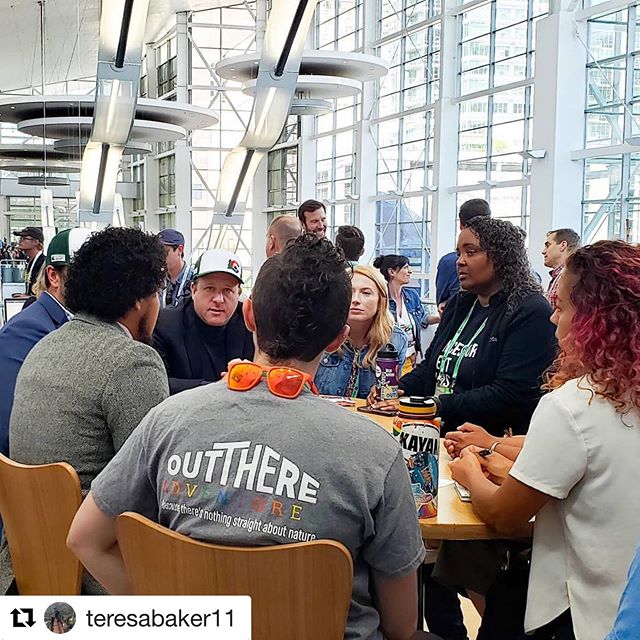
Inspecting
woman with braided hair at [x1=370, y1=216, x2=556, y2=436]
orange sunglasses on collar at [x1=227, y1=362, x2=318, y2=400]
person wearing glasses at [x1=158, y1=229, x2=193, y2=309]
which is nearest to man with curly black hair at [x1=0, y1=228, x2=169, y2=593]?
orange sunglasses on collar at [x1=227, y1=362, x2=318, y2=400]

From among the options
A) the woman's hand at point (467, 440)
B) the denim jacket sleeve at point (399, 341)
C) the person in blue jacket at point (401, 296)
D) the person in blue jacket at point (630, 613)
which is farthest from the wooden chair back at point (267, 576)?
the person in blue jacket at point (401, 296)

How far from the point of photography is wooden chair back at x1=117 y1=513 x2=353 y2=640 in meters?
1.29

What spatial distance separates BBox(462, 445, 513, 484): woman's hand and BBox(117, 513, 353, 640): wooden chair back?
81cm

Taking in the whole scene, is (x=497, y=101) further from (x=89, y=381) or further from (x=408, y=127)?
(x=89, y=381)

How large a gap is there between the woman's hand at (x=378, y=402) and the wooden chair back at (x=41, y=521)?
1236 mm

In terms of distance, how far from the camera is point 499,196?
10117 mm

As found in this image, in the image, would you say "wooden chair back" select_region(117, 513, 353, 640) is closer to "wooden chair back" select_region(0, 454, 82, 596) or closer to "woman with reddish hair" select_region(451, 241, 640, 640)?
"wooden chair back" select_region(0, 454, 82, 596)

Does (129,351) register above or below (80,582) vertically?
above

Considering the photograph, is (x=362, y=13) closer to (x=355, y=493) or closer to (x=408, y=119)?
(x=408, y=119)

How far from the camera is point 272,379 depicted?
56.4 inches

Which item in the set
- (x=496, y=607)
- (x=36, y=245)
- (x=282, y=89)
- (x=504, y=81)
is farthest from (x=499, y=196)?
(x=496, y=607)

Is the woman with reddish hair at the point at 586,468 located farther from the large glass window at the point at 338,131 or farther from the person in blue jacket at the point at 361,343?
the large glass window at the point at 338,131

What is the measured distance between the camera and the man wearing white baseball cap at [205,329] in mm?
3184

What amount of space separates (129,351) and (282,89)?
4392mm
